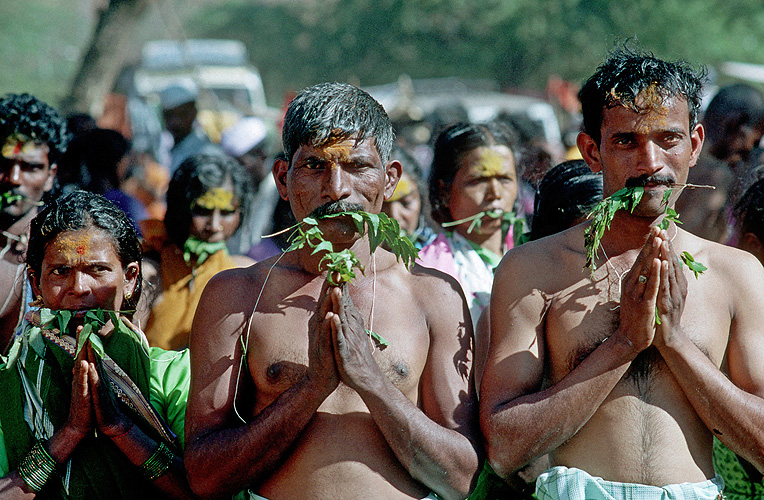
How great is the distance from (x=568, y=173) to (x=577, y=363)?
59.7 inches

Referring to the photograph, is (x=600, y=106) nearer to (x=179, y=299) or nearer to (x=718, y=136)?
(x=179, y=299)

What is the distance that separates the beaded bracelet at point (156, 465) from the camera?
3006mm

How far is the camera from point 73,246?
321cm

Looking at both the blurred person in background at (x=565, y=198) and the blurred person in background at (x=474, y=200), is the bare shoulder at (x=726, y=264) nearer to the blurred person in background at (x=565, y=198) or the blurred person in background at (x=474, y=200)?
the blurred person in background at (x=565, y=198)

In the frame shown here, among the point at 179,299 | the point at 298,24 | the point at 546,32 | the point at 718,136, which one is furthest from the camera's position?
the point at 298,24

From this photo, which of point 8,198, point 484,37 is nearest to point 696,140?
point 8,198

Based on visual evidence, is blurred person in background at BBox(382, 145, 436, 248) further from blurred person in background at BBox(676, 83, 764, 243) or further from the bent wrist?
the bent wrist

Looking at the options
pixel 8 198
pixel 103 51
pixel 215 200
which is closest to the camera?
pixel 8 198

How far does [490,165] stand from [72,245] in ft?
7.90

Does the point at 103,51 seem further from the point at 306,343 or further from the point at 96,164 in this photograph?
the point at 306,343

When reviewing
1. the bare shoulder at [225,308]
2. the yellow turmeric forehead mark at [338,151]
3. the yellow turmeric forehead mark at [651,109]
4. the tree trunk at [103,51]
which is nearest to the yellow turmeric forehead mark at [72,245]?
the bare shoulder at [225,308]

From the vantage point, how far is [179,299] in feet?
15.5

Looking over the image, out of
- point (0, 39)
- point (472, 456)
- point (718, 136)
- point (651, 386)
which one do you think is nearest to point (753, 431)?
point (651, 386)

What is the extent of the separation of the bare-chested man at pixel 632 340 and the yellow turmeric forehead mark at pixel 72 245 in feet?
5.13
